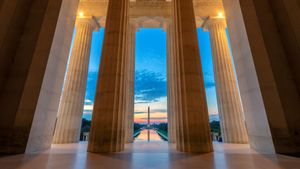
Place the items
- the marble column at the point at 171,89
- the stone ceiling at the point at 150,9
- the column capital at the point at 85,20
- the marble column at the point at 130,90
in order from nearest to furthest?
the marble column at the point at 171,89 < the marble column at the point at 130,90 < the column capital at the point at 85,20 < the stone ceiling at the point at 150,9

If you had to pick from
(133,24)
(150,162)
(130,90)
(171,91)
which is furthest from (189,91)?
(133,24)

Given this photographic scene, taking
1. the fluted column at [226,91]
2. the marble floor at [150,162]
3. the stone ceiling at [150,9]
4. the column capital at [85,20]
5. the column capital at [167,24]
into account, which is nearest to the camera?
the marble floor at [150,162]

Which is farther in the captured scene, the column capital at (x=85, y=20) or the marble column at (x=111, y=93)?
the column capital at (x=85, y=20)

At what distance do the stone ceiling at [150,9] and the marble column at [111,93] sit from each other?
9912mm

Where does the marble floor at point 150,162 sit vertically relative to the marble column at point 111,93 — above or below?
below

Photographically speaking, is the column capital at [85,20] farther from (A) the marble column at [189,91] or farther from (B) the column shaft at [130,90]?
(A) the marble column at [189,91]

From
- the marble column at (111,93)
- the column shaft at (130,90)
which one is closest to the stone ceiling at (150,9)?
the column shaft at (130,90)

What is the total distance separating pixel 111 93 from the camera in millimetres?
9875

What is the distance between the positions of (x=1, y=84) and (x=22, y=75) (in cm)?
122

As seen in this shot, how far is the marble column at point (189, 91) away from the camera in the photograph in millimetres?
8938

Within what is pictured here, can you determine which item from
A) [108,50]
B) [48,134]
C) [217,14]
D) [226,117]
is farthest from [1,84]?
[217,14]

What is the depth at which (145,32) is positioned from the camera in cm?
8694

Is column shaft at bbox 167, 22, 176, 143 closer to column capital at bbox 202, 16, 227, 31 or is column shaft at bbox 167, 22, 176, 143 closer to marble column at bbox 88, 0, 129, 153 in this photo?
column capital at bbox 202, 16, 227, 31

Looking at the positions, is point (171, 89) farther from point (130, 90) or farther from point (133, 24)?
point (133, 24)
